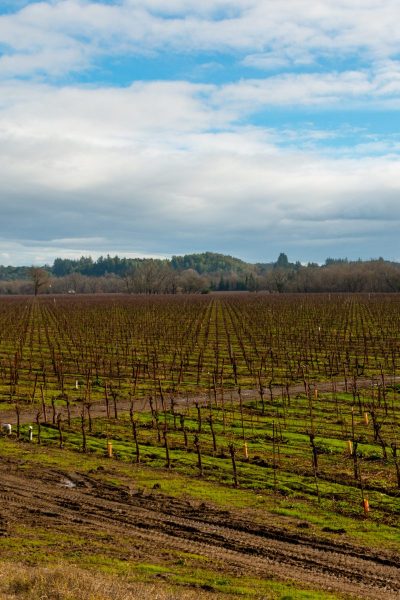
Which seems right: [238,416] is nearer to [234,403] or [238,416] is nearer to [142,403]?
[234,403]

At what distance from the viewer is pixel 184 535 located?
560 inches

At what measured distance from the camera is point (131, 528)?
48.0ft

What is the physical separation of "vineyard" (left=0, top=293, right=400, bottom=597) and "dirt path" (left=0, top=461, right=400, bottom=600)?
34.8 inches

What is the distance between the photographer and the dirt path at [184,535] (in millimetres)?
12281

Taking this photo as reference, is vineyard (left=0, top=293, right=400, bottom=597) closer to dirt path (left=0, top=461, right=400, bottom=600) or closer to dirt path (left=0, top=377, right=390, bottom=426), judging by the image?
dirt path (left=0, top=377, right=390, bottom=426)

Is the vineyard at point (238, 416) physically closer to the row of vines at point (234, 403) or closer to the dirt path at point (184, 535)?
the row of vines at point (234, 403)

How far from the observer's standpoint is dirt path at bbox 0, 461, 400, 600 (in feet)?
40.3

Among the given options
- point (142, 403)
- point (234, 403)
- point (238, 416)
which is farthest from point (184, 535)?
point (142, 403)

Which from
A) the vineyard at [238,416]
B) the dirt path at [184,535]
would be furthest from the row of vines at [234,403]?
the dirt path at [184,535]

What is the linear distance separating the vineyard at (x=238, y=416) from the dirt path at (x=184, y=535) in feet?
2.90

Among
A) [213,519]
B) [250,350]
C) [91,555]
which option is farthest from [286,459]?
[250,350]

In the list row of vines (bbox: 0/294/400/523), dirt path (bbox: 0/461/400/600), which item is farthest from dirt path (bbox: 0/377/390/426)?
dirt path (bbox: 0/461/400/600)

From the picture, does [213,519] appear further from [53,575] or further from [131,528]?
[53,575]

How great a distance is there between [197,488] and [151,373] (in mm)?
21302
